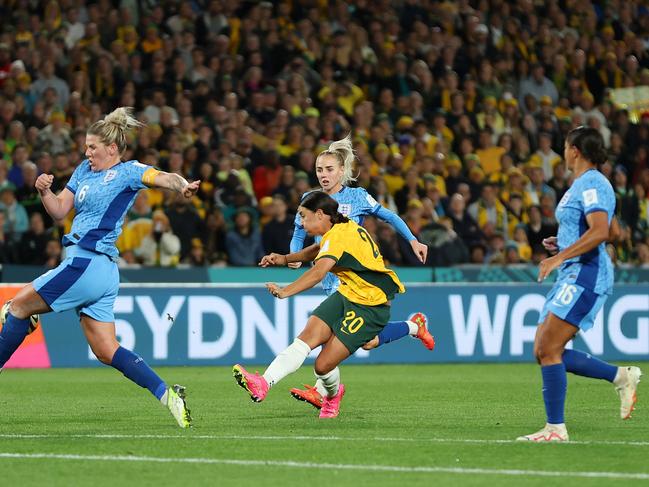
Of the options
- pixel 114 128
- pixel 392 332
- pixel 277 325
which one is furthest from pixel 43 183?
pixel 277 325

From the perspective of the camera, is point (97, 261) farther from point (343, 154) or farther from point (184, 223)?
point (184, 223)

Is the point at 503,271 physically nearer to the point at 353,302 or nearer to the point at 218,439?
the point at 353,302

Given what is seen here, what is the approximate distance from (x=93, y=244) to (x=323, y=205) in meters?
1.75

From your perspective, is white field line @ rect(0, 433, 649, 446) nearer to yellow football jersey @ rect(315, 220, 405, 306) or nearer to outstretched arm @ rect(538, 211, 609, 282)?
outstretched arm @ rect(538, 211, 609, 282)

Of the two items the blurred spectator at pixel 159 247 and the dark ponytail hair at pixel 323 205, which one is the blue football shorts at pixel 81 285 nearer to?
the dark ponytail hair at pixel 323 205

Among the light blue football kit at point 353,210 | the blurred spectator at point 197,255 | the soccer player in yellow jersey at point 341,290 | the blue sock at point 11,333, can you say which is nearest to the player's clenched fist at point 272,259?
the soccer player in yellow jersey at point 341,290

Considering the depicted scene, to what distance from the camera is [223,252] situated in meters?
17.3

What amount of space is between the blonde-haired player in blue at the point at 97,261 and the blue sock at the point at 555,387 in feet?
7.99

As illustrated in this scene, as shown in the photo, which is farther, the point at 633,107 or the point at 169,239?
the point at 633,107

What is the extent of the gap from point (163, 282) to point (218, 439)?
8.08 m

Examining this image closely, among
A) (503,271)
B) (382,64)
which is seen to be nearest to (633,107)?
(382,64)

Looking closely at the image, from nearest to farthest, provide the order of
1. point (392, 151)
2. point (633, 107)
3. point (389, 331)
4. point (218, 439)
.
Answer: point (218, 439)
point (389, 331)
point (392, 151)
point (633, 107)

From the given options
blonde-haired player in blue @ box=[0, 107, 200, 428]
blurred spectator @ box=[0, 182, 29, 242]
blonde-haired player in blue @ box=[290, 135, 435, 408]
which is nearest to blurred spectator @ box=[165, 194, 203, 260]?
blurred spectator @ box=[0, 182, 29, 242]

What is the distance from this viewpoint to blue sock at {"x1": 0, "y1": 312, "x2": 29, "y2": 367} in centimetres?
923
